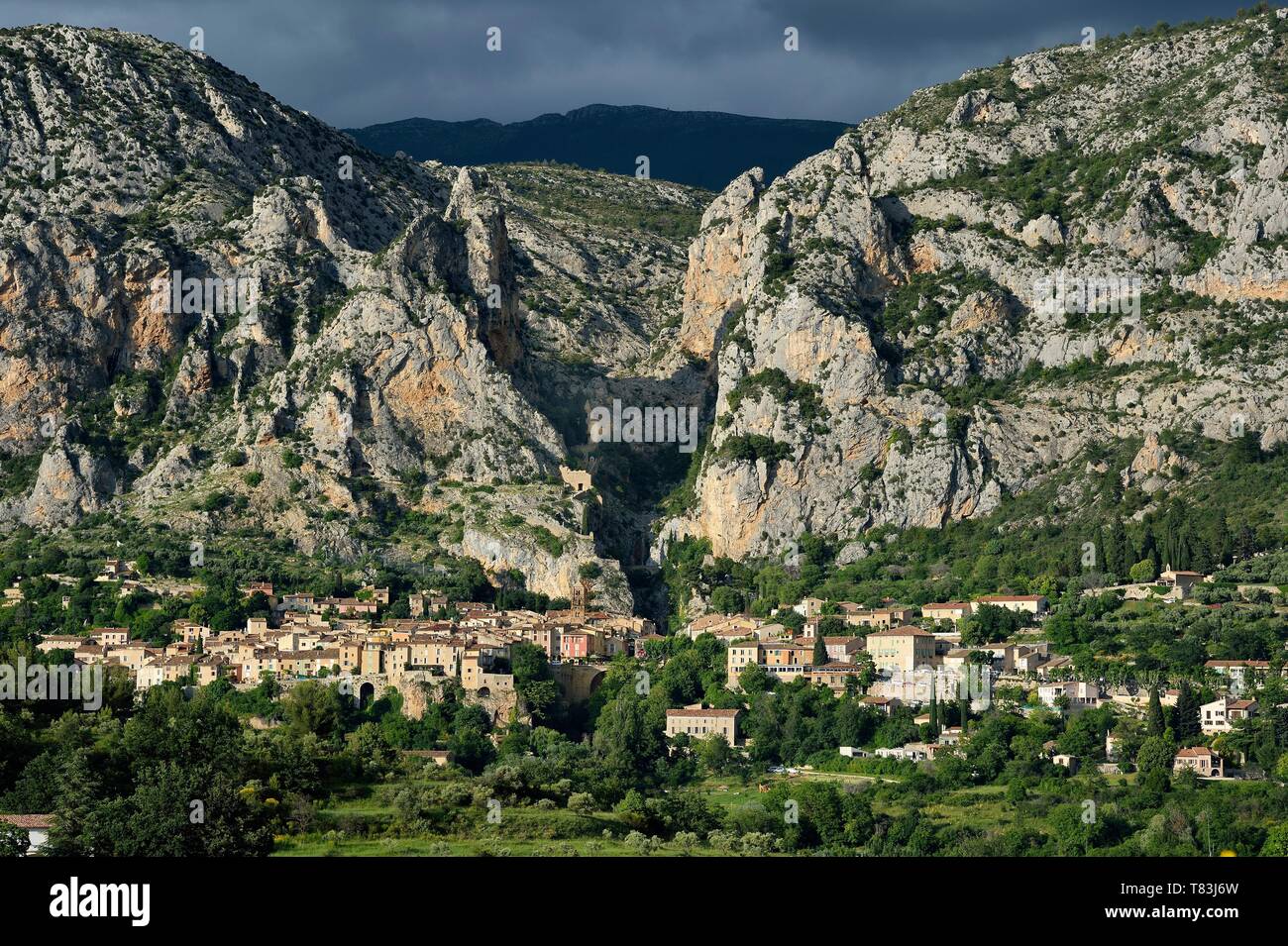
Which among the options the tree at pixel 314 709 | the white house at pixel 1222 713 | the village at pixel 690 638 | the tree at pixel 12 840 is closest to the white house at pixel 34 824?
the tree at pixel 12 840

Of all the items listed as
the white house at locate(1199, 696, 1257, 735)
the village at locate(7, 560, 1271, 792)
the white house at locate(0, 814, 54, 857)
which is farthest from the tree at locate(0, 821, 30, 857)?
the white house at locate(1199, 696, 1257, 735)

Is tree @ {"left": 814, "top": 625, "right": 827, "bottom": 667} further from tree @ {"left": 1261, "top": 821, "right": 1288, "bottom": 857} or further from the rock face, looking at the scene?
tree @ {"left": 1261, "top": 821, "right": 1288, "bottom": 857}

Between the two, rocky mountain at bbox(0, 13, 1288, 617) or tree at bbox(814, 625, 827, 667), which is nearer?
tree at bbox(814, 625, 827, 667)

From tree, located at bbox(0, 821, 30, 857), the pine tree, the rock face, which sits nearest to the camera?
tree, located at bbox(0, 821, 30, 857)

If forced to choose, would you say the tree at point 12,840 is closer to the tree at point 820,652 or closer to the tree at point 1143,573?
the tree at point 820,652

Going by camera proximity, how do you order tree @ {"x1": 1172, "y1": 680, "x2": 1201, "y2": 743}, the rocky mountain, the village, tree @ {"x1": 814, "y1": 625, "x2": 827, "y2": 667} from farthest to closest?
the rocky mountain, tree @ {"x1": 814, "y1": 625, "x2": 827, "y2": 667}, the village, tree @ {"x1": 1172, "y1": 680, "x2": 1201, "y2": 743}
